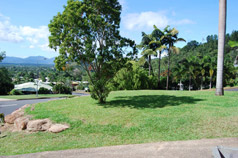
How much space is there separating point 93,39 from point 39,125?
4759mm

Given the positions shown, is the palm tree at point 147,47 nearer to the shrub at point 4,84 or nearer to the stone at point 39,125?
the stone at point 39,125

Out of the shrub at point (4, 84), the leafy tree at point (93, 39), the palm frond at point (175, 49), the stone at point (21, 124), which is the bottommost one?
the stone at point (21, 124)

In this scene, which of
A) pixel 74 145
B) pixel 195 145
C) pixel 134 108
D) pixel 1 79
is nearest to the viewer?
pixel 195 145

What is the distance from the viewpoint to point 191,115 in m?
7.49

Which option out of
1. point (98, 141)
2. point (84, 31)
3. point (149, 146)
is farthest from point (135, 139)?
point (84, 31)

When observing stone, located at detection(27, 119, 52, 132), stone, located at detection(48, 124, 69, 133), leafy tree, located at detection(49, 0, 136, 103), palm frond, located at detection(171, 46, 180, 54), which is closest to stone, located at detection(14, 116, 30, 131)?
stone, located at detection(27, 119, 52, 132)

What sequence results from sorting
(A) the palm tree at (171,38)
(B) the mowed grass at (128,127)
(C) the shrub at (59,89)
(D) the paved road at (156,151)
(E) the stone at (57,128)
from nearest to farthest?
(D) the paved road at (156,151) < (B) the mowed grass at (128,127) < (E) the stone at (57,128) < (A) the palm tree at (171,38) < (C) the shrub at (59,89)

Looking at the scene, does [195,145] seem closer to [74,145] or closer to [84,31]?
[74,145]

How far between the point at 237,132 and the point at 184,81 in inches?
1324

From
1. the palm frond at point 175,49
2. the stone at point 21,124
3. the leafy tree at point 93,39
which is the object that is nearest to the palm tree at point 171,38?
the palm frond at point 175,49

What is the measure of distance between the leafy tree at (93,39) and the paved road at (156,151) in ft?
16.4

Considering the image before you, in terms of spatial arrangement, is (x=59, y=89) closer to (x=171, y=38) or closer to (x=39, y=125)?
(x=171, y=38)

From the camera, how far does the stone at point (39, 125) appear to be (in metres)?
7.53

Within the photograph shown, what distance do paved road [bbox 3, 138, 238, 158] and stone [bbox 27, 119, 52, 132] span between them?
2484 millimetres
